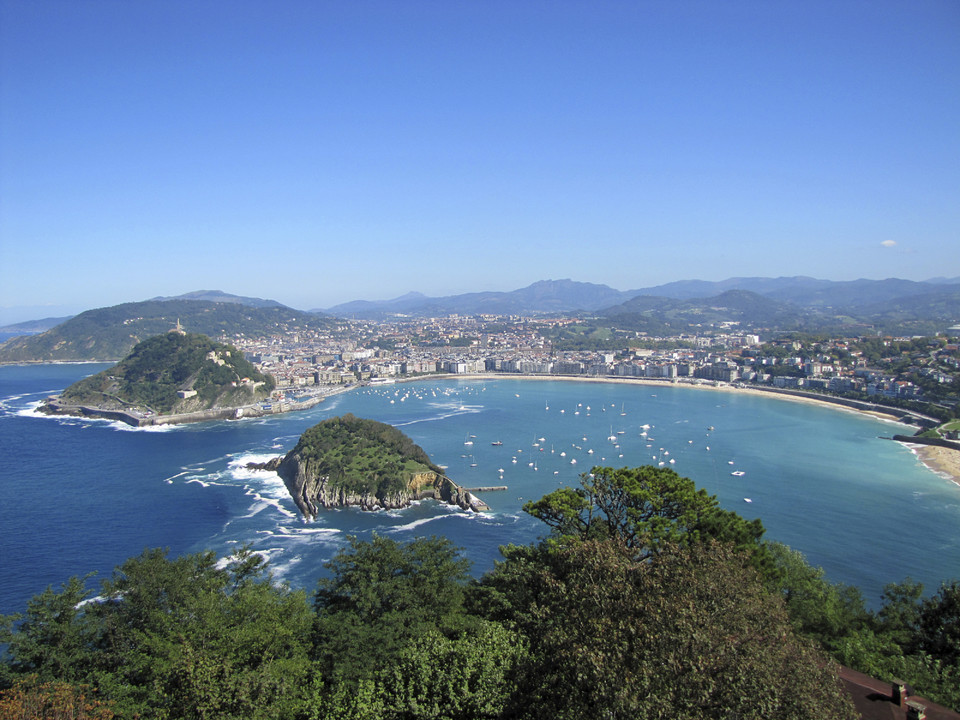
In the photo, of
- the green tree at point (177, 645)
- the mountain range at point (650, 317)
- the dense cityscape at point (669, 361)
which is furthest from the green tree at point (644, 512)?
the mountain range at point (650, 317)

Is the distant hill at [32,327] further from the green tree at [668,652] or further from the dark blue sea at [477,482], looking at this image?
the green tree at [668,652]

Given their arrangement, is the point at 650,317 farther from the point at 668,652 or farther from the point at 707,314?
the point at 668,652

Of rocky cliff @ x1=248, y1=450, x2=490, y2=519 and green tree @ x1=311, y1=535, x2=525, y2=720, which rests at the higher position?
green tree @ x1=311, y1=535, x2=525, y2=720

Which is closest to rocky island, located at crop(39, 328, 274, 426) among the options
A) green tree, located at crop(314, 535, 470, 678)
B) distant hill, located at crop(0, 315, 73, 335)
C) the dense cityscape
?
the dense cityscape

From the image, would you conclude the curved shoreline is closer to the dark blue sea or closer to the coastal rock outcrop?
the dark blue sea

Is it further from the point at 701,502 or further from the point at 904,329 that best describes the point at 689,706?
the point at 904,329

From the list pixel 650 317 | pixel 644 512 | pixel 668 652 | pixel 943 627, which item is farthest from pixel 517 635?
pixel 650 317

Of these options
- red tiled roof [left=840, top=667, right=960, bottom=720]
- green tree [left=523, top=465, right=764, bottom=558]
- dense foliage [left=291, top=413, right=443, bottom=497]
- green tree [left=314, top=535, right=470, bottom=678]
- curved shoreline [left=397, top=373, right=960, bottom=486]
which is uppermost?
green tree [left=523, top=465, right=764, bottom=558]
